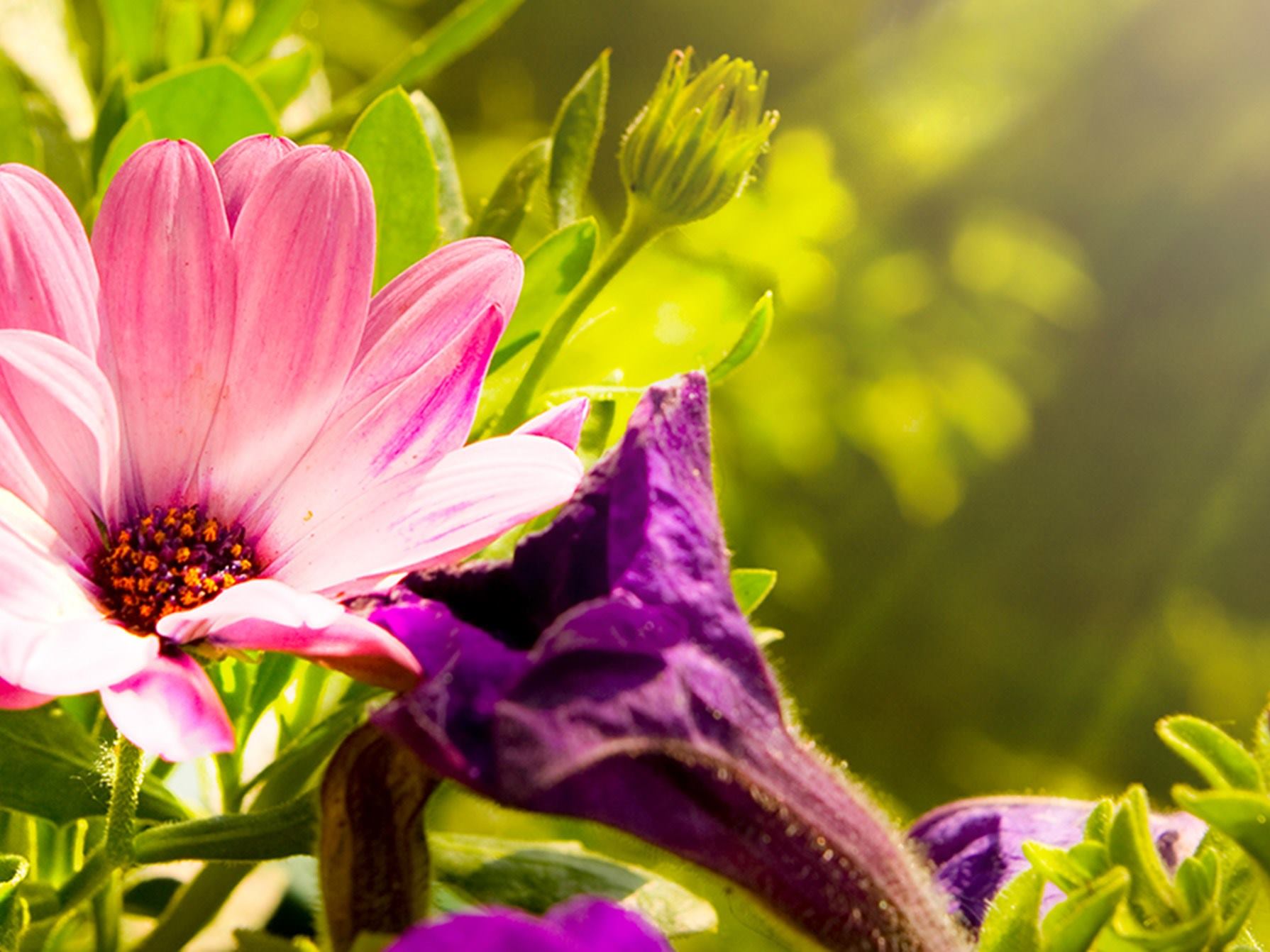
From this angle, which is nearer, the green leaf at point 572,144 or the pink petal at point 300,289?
the pink petal at point 300,289

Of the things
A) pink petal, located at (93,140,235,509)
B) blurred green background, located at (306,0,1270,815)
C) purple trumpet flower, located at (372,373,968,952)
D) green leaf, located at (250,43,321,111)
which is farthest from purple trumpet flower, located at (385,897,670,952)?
blurred green background, located at (306,0,1270,815)

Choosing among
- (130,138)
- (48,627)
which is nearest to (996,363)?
(130,138)

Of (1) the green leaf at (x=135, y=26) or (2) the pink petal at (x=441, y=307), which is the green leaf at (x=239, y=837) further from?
(1) the green leaf at (x=135, y=26)

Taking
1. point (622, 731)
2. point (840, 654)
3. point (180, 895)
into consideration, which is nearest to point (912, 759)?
point (840, 654)

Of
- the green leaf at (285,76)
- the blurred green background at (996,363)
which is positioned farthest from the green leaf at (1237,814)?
the blurred green background at (996,363)

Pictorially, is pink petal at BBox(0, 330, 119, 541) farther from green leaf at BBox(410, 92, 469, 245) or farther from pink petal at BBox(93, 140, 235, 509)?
green leaf at BBox(410, 92, 469, 245)

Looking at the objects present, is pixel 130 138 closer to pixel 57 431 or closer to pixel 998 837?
pixel 57 431

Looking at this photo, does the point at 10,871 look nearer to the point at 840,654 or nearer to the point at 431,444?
the point at 431,444
